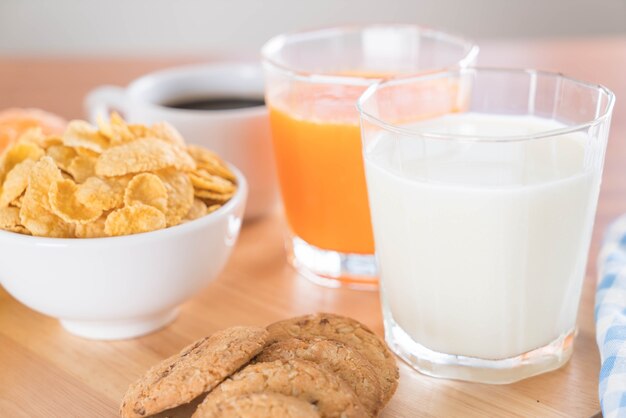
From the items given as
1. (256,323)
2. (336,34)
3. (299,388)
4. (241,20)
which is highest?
(336,34)

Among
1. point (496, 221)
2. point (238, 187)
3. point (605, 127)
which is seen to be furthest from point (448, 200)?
point (238, 187)

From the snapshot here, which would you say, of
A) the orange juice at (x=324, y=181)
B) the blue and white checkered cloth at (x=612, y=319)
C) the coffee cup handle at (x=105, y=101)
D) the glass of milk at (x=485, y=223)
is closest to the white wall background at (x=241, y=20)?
the coffee cup handle at (x=105, y=101)

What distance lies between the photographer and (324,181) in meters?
1.11

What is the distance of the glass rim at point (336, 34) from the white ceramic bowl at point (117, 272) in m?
0.16

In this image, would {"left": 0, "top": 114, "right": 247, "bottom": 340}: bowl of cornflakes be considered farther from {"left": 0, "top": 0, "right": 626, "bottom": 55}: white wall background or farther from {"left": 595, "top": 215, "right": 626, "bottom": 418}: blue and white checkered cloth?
{"left": 0, "top": 0, "right": 626, "bottom": 55}: white wall background

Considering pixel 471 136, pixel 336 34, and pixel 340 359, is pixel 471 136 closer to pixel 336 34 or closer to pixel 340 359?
pixel 340 359

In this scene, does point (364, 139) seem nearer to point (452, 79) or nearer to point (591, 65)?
point (452, 79)

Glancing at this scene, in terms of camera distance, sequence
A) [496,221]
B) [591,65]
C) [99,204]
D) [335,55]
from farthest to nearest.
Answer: [591,65], [335,55], [99,204], [496,221]

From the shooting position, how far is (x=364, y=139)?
3.01 feet

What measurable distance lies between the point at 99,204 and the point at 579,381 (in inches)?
20.1

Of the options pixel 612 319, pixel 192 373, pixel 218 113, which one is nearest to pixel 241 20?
pixel 218 113

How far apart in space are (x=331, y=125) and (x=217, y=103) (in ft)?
1.26

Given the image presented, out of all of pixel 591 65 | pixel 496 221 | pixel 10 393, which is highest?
pixel 496 221

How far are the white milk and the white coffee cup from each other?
1.25 ft
